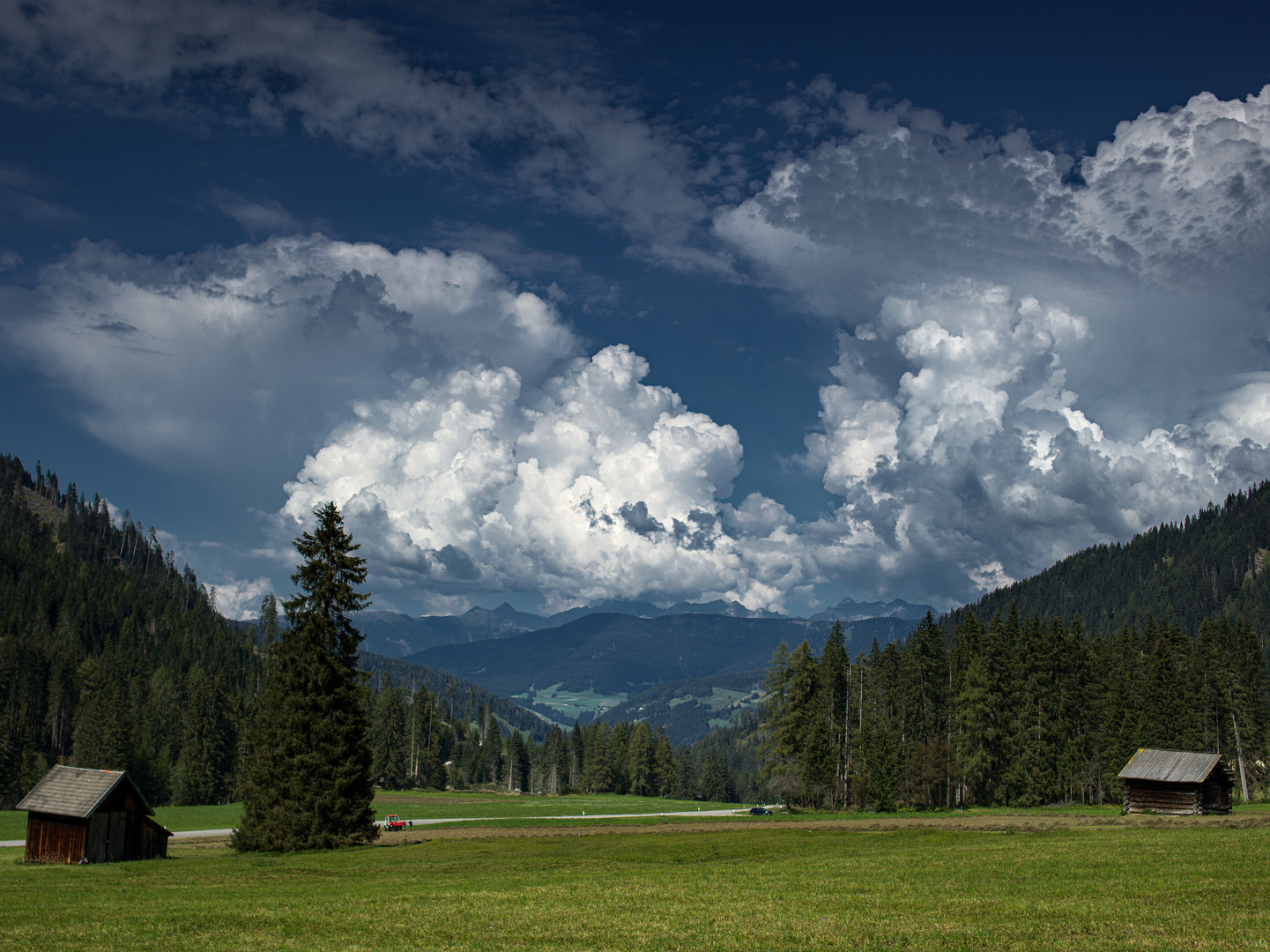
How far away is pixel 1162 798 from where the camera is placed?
60.8 meters

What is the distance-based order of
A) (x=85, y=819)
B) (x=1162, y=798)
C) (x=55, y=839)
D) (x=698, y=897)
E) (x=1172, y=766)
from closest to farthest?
(x=698, y=897)
(x=85, y=819)
(x=55, y=839)
(x=1162, y=798)
(x=1172, y=766)

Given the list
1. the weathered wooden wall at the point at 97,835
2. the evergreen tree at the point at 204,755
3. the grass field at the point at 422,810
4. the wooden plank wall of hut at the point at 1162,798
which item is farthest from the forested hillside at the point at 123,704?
the wooden plank wall of hut at the point at 1162,798

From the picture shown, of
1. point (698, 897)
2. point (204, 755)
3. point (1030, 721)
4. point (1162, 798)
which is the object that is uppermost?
point (698, 897)

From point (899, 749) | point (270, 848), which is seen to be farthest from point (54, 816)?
point (899, 749)

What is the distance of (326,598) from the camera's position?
47906 mm

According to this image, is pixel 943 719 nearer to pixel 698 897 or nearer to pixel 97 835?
pixel 698 897

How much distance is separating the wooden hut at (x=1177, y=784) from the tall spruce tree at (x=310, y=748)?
5461 cm

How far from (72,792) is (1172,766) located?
71257mm

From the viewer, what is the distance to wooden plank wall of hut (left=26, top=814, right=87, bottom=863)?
42375 mm

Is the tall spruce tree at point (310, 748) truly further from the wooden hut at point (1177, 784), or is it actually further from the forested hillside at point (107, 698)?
the forested hillside at point (107, 698)

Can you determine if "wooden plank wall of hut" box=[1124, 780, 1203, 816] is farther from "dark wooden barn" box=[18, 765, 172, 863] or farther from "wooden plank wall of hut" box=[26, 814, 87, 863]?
"wooden plank wall of hut" box=[26, 814, 87, 863]

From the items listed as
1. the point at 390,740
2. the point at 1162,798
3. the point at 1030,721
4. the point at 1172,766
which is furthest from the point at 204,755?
the point at 1172,766

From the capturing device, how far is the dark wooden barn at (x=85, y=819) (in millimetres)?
42500

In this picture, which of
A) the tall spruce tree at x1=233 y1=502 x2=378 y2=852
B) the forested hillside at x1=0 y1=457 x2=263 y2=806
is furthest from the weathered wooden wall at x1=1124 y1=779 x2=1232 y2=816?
the forested hillside at x1=0 y1=457 x2=263 y2=806
